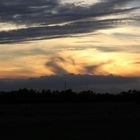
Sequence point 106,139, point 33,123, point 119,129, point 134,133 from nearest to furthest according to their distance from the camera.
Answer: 1. point 106,139
2. point 134,133
3. point 119,129
4. point 33,123

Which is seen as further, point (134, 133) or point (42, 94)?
point (42, 94)

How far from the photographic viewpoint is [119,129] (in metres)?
39.5

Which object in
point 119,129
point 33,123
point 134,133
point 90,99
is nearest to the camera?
point 134,133

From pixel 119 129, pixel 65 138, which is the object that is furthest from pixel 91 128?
pixel 65 138

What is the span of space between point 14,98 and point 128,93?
19.4 meters

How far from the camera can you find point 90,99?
99000 millimetres

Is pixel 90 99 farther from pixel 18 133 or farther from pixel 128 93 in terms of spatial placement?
pixel 18 133

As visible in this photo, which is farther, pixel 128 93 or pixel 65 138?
pixel 128 93

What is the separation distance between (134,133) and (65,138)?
Result: 16.7 feet

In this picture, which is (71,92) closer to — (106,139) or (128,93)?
(128,93)

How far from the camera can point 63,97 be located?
328 feet

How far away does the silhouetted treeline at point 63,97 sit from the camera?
97.5 metres

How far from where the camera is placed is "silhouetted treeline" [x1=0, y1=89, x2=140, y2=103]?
320ft

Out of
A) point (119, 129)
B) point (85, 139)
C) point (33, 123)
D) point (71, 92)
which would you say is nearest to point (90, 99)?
point (71, 92)
